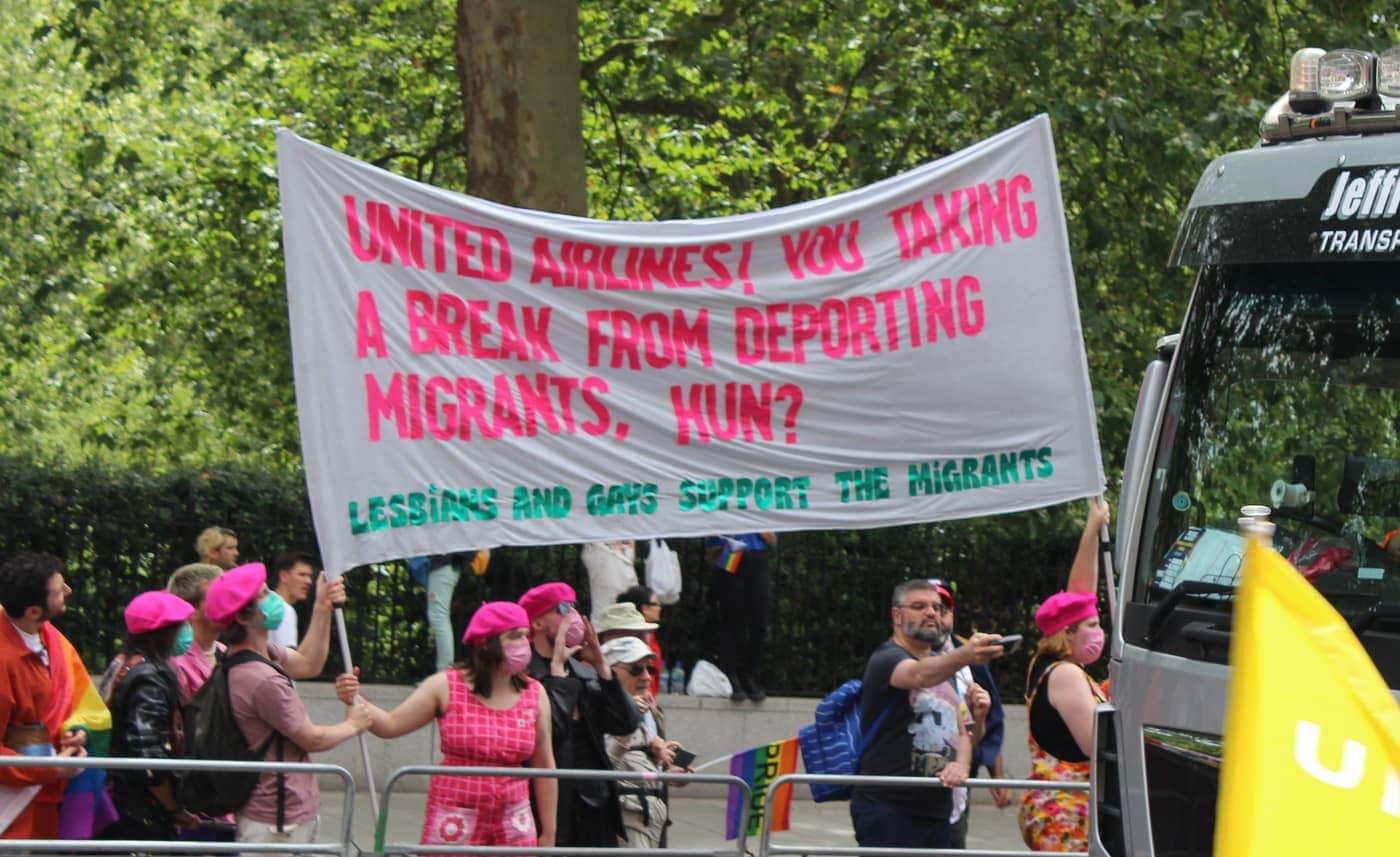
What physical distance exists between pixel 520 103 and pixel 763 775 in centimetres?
539

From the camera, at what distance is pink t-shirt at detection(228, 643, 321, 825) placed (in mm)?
8039

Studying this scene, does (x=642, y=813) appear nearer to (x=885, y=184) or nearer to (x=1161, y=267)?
(x=885, y=184)

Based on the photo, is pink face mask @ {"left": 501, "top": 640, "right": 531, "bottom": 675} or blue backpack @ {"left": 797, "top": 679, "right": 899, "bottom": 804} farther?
blue backpack @ {"left": 797, "top": 679, "right": 899, "bottom": 804}

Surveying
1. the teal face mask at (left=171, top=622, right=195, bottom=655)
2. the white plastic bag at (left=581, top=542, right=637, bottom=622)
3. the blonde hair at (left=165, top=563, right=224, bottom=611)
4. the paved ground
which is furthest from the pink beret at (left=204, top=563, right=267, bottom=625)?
the white plastic bag at (left=581, top=542, right=637, bottom=622)

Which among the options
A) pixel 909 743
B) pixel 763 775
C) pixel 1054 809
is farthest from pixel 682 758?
pixel 1054 809

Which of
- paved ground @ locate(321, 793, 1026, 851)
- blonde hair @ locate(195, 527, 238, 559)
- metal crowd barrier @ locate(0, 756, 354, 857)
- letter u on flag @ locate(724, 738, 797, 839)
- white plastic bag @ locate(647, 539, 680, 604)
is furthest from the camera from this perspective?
white plastic bag @ locate(647, 539, 680, 604)

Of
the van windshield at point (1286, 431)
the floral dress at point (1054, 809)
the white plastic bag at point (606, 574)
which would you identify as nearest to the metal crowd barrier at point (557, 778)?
the floral dress at point (1054, 809)

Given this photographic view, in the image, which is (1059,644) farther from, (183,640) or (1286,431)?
(183,640)

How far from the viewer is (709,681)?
15148 millimetres

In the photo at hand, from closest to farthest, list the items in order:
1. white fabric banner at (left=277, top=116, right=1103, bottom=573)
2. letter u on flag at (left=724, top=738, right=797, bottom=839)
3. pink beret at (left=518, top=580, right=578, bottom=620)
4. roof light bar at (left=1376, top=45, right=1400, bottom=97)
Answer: roof light bar at (left=1376, top=45, right=1400, bottom=97), white fabric banner at (left=277, top=116, right=1103, bottom=573), letter u on flag at (left=724, top=738, right=797, bottom=839), pink beret at (left=518, top=580, right=578, bottom=620)

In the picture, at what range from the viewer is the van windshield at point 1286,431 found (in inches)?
241

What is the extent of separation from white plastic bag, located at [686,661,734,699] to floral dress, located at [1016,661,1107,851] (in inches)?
250

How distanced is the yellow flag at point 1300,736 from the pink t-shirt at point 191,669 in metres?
6.00

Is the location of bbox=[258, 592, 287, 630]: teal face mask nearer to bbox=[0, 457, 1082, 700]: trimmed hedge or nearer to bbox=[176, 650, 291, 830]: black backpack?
bbox=[176, 650, 291, 830]: black backpack
